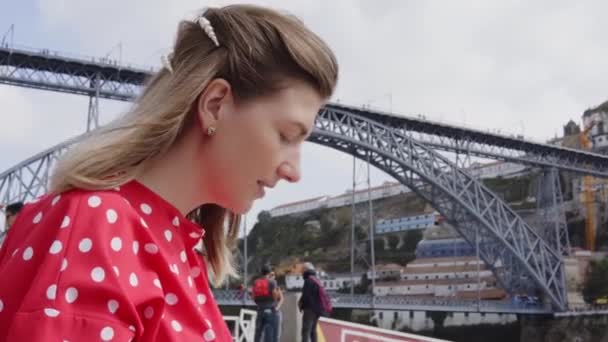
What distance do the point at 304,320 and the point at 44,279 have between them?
173 inches

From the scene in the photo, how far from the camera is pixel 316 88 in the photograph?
22.6 inches

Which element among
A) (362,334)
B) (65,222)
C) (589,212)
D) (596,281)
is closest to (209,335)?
(65,222)

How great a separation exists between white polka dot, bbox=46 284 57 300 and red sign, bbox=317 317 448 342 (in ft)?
9.94

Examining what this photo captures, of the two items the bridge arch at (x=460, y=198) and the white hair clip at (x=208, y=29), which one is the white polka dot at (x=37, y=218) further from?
the bridge arch at (x=460, y=198)

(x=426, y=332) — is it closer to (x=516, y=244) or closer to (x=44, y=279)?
(x=516, y=244)

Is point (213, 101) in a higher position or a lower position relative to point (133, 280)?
higher

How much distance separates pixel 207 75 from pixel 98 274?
0.63ft

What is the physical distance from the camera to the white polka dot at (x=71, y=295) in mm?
400

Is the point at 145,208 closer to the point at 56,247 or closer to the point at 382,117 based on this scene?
the point at 56,247

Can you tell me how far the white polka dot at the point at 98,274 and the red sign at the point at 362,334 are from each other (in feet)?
9.89

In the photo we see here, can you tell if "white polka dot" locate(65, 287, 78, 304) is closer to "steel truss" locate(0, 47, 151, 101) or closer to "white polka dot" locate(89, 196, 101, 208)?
"white polka dot" locate(89, 196, 101, 208)

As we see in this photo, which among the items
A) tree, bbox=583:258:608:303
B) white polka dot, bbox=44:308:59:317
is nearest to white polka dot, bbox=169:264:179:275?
white polka dot, bbox=44:308:59:317

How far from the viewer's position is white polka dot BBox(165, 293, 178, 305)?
0.48m

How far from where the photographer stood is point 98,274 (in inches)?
16.3
